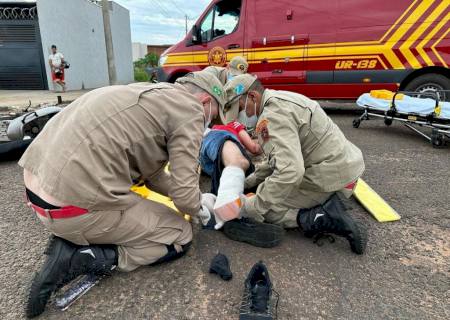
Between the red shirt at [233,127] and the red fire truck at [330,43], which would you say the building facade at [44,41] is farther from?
Result: the red shirt at [233,127]

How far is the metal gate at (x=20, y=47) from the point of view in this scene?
11.3m

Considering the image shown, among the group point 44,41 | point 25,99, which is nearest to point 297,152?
point 25,99

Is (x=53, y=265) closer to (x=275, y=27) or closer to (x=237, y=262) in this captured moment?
(x=237, y=262)

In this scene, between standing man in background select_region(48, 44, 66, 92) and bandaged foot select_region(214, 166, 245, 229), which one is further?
standing man in background select_region(48, 44, 66, 92)

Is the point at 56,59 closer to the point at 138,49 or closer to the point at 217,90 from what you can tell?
the point at 217,90

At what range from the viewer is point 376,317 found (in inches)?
61.6

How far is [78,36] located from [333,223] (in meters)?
14.4

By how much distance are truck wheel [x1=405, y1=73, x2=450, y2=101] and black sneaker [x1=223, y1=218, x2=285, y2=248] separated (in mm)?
4699

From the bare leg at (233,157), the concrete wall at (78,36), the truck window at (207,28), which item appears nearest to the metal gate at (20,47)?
the concrete wall at (78,36)

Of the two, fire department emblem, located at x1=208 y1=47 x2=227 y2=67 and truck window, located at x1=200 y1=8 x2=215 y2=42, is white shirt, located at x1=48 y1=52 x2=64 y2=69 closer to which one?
truck window, located at x1=200 y1=8 x2=215 y2=42

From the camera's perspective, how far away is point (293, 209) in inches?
87.7

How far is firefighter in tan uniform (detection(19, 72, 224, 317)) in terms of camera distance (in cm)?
151

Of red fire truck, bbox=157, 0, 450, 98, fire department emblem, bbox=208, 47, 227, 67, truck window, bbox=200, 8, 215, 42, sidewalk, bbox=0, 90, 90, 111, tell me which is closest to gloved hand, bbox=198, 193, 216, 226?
red fire truck, bbox=157, 0, 450, 98

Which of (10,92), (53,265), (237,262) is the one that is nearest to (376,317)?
(237,262)
